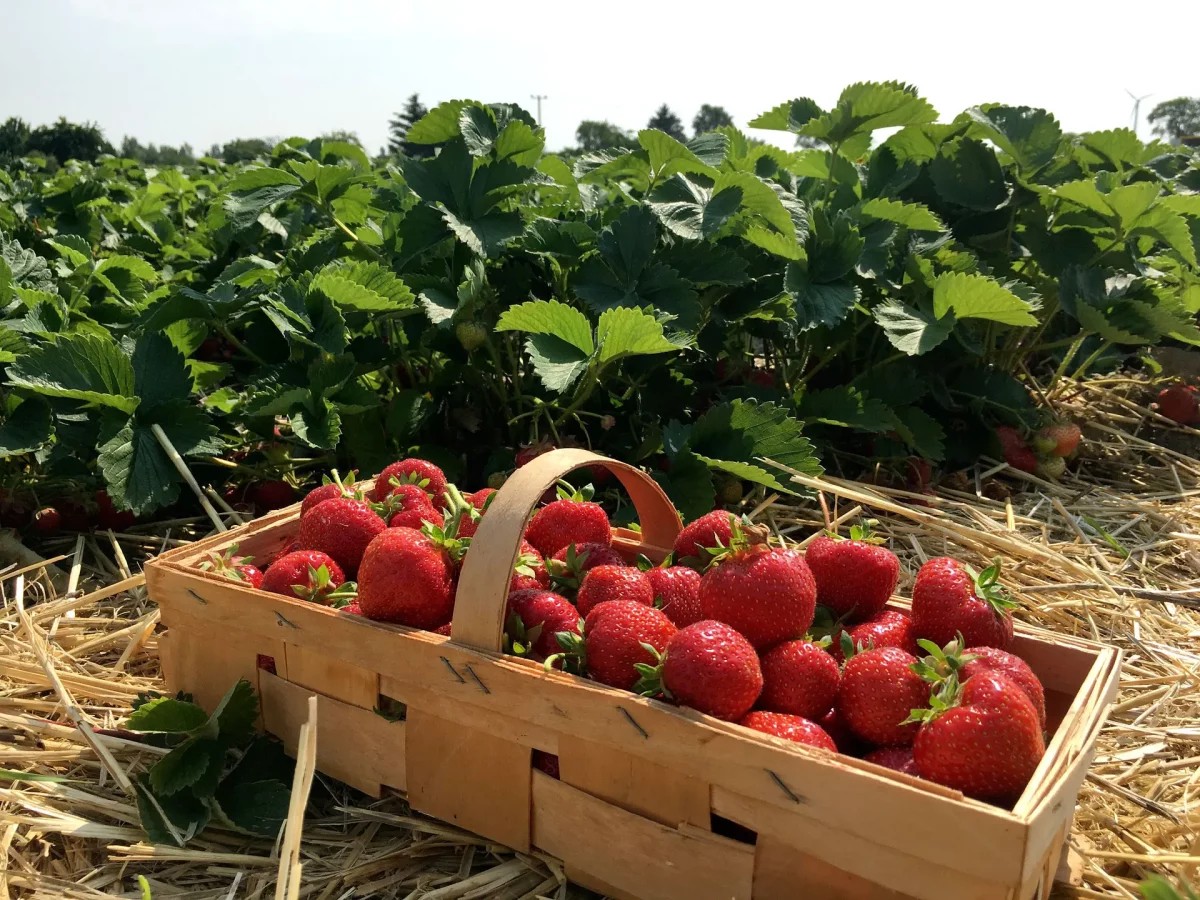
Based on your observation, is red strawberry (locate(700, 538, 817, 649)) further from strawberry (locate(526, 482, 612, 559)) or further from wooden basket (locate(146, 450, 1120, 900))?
strawberry (locate(526, 482, 612, 559))

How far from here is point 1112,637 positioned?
192 cm

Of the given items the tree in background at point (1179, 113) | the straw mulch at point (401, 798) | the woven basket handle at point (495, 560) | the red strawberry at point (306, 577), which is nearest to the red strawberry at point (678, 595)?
the woven basket handle at point (495, 560)

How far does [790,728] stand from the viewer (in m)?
1.10

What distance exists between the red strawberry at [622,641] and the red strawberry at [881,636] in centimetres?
26

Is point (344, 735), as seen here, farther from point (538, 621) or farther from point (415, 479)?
point (415, 479)

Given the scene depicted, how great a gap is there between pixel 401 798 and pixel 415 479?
0.57m

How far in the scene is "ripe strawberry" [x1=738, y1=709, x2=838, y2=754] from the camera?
1.09 metres

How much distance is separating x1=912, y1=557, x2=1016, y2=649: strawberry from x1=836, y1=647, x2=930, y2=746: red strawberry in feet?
0.39

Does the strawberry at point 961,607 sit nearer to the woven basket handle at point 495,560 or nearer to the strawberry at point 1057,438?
the woven basket handle at point 495,560

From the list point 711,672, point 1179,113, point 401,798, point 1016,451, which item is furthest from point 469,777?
point 1179,113

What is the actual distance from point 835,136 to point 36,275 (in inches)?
103

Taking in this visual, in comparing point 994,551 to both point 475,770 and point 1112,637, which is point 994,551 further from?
point 475,770

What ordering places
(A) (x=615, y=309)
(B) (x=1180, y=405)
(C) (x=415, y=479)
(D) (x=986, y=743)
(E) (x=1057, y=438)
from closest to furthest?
(D) (x=986, y=743) < (C) (x=415, y=479) < (A) (x=615, y=309) < (E) (x=1057, y=438) < (B) (x=1180, y=405)

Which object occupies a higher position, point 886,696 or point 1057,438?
point 1057,438
